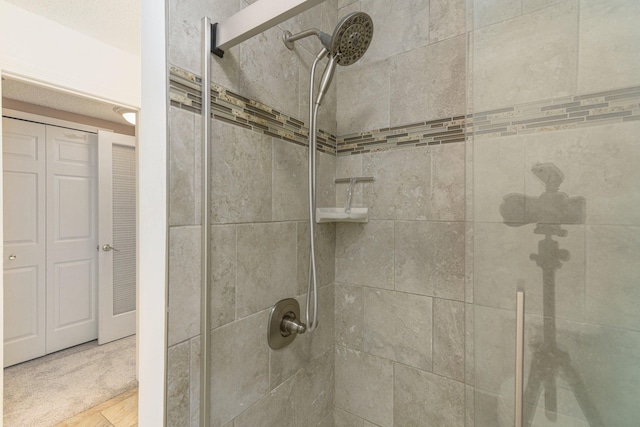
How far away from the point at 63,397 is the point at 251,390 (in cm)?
198

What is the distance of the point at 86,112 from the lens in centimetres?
269

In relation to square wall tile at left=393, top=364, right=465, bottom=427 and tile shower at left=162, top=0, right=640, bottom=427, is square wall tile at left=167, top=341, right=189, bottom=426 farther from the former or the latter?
square wall tile at left=393, top=364, right=465, bottom=427

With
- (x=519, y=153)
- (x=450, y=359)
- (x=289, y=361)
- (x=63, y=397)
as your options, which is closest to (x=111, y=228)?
(x=63, y=397)

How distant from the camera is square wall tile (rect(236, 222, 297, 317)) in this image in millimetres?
837

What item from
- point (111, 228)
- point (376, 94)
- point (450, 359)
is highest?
point (376, 94)

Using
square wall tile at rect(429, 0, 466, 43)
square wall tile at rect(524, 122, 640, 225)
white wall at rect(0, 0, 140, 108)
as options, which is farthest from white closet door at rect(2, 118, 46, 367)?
square wall tile at rect(524, 122, 640, 225)

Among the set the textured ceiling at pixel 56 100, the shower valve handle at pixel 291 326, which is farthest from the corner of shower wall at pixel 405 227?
the textured ceiling at pixel 56 100

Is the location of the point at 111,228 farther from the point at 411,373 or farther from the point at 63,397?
the point at 411,373

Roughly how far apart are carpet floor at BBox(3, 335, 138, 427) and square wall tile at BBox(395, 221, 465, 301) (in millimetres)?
2219

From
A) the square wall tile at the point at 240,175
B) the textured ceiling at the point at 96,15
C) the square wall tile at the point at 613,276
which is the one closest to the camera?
the square wall tile at the point at 613,276

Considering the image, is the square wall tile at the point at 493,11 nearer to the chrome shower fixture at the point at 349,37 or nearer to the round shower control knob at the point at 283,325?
the chrome shower fixture at the point at 349,37

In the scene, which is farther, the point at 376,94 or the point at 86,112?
the point at 86,112

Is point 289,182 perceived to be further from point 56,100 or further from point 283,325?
point 56,100

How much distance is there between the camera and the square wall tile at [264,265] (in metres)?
0.84
